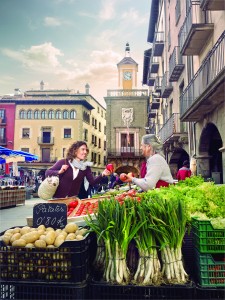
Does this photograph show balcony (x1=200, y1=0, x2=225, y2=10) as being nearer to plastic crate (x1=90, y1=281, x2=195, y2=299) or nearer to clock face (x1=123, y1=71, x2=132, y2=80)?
plastic crate (x1=90, y1=281, x2=195, y2=299)

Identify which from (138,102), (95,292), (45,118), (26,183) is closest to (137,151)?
(138,102)

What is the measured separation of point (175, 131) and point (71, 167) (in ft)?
35.5

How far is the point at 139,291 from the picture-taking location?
222cm

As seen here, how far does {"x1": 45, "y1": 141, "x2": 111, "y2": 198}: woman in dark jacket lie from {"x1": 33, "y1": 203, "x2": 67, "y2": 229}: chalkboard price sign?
131 centimetres

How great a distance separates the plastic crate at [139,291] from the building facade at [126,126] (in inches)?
1220

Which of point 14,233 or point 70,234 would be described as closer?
point 70,234

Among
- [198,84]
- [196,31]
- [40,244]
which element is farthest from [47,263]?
[196,31]

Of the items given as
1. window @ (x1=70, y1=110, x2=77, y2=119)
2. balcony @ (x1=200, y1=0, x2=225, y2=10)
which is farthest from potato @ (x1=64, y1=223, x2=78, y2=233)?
window @ (x1=70, y1=110, x2=77, y2=119)

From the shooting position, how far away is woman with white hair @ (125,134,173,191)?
3395 mm

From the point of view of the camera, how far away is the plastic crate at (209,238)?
2270mm

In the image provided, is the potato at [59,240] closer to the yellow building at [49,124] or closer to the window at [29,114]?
the yellow building at [49,124]

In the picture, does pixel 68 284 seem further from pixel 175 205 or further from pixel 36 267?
pixel 175 205

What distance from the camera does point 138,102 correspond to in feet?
116

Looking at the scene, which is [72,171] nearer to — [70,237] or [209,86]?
[70,237]
